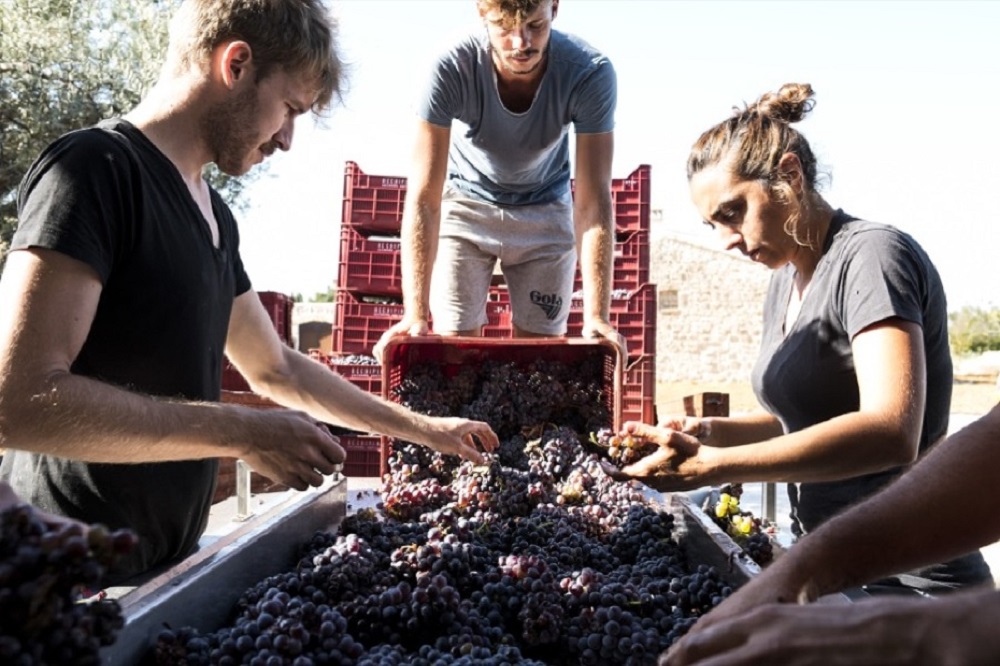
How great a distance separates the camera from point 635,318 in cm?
605

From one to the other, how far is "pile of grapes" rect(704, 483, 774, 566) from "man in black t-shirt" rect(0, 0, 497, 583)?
2.18 feet

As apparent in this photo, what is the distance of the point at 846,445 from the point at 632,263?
14.5 ft

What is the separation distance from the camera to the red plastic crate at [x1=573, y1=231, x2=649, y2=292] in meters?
6.29

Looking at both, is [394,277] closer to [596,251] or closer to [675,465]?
→ [596,251]

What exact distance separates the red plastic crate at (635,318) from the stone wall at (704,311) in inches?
561

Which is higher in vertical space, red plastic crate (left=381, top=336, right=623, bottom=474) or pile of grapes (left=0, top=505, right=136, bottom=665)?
red plastic crate (left=381, top=336, right=623, bottom=474)

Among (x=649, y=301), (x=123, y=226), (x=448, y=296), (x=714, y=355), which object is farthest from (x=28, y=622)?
(x=714, y=355)

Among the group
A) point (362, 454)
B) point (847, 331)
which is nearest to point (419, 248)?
point (847, 331)

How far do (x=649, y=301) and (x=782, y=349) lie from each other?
139 inches

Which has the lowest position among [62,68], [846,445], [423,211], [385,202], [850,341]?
[846,445]

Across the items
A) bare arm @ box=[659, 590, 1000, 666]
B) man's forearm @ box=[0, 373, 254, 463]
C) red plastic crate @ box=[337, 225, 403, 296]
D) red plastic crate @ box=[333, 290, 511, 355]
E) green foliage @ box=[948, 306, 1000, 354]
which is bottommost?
bare arm @ box=[659, 590, 1000, 666]

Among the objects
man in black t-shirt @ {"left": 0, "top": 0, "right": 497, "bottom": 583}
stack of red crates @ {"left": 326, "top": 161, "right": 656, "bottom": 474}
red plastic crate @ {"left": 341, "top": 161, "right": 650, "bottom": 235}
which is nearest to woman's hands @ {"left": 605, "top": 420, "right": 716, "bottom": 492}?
man in black t-shirt @ {"left": 0, "top": 0, "right": 497, "bottom": 583}

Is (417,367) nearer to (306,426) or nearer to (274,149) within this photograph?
(274,149)

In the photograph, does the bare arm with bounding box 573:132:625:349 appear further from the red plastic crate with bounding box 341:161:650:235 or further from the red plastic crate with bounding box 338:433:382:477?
the red plastic crate with bounding box 341:161:650:235
